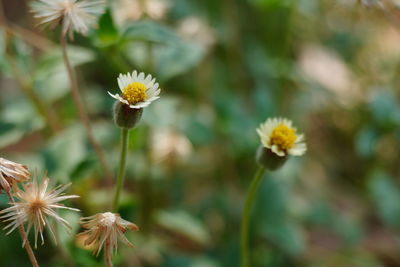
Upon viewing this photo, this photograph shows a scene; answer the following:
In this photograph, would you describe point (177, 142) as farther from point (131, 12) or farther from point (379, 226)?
point (379, 226)

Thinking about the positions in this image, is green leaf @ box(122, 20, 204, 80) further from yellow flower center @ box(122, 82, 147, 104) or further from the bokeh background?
yellow flower center @ box(122, 82, 147, 104)

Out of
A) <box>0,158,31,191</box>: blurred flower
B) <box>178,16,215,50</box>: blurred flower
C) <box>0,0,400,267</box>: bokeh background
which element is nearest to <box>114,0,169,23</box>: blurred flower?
<box>0,0,400,267</box>: bokeh background

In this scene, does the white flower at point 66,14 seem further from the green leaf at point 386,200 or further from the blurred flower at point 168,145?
the green leaf at point 386,200

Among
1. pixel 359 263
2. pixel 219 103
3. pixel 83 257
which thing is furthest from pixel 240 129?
pixel 83 257

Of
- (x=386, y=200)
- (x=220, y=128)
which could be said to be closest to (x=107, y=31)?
(x=220, y=128)

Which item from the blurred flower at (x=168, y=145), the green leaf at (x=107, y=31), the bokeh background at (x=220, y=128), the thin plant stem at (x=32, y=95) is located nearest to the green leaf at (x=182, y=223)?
the bokeh background at (x=220, y=128)

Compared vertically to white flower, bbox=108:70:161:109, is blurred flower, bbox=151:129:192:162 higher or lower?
higher
